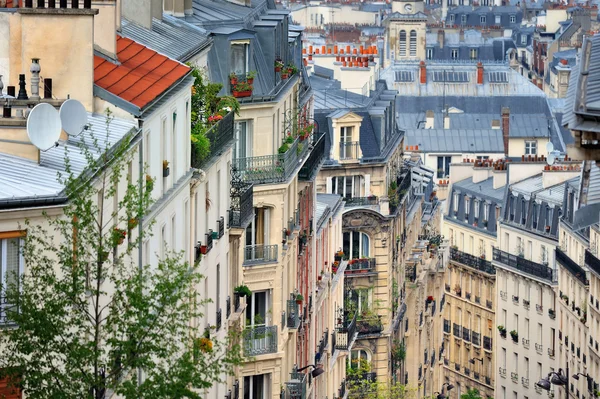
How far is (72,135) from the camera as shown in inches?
1316

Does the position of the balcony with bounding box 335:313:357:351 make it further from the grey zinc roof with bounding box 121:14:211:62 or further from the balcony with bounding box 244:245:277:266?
the grey zinc roof with bounding box 121:14:211:62

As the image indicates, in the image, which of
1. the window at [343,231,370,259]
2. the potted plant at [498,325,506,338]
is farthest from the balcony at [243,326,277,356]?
the potted plant at [498,325,506,338]

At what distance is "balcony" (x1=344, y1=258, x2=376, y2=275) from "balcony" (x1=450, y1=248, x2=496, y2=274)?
42.0m

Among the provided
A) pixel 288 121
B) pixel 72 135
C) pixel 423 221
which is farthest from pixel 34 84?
pixel 423 221

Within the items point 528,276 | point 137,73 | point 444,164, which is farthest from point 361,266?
point 444,164

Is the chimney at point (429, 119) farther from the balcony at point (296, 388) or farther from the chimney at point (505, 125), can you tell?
the balcony at point (296, 388)

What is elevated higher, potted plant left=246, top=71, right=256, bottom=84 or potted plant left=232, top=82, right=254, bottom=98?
potted plant left=246, top=71, right=256, bottom=84

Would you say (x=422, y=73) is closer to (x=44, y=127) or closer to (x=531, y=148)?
(x=531, y=148)

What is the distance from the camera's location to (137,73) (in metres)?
38.7

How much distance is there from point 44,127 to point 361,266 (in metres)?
53.2

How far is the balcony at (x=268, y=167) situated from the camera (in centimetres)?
5412

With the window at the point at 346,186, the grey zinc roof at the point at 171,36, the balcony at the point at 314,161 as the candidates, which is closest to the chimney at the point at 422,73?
the window at the point at 346,186

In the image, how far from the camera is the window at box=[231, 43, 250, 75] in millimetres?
53094

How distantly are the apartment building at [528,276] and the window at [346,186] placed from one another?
30193mm
